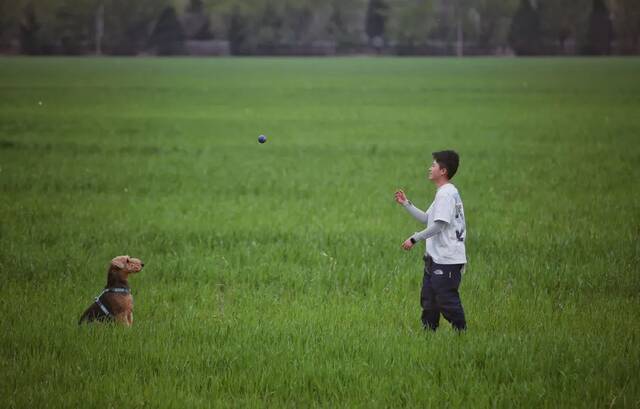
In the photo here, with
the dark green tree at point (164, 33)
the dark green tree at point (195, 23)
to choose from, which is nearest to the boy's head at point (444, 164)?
the dark green tree at point (164, 33)

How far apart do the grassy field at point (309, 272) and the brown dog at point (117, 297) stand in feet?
0.44

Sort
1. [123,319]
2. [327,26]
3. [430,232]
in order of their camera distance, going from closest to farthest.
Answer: [430,232] → [123,319] → [327,26]

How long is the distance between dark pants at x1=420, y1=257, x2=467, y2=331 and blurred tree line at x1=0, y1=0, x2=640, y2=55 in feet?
286

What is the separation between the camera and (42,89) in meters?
41.6

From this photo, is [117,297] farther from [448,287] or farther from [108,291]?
[448,287]

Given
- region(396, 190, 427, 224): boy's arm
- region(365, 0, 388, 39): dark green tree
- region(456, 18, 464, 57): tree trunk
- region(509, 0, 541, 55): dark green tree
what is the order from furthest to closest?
1. region(365, 0, 388, 39): dark green tree
2. region(456, 18, 464, 57): tree trunk
3. region(509, 0, 541, 55): dark green tree
4. region(396, 190, 427, 224): boy's arm

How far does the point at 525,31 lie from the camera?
112m

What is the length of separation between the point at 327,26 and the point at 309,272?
117 metres

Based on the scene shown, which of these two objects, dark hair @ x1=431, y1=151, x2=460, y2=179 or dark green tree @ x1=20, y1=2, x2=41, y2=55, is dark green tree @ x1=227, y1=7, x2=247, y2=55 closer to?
dark green tree @ x1=20, y1=2, x2=41, y2=55

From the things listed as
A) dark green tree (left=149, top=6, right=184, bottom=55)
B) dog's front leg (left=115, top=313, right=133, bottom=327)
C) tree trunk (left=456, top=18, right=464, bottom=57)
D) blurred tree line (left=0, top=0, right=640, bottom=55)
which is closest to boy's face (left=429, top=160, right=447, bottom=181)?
dog's front leg (left=115, top=313, right=133, bottom=327)

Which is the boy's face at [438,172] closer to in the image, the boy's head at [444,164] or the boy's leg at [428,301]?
the boy's head at [444,164]

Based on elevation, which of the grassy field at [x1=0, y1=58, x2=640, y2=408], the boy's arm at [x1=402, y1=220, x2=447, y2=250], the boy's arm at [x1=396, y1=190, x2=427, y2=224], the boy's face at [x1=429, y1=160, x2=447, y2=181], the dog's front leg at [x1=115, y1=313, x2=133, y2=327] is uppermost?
the boy's face at [x1=429, y1=160, x2=447, y2=181]

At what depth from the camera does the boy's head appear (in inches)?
246

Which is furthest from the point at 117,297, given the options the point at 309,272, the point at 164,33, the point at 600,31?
the point at 600,31
